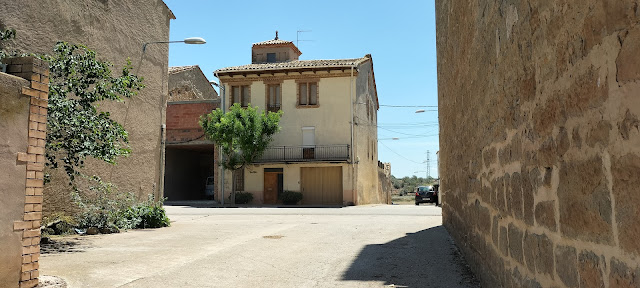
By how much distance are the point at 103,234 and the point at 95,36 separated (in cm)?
467

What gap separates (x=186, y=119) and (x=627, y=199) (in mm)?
31564

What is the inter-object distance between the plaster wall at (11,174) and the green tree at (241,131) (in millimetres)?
22554

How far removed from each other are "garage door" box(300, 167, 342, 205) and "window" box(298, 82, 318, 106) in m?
4.12

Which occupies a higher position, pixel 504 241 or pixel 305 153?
pixel 305 153

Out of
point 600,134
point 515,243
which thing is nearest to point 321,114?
point 515,243

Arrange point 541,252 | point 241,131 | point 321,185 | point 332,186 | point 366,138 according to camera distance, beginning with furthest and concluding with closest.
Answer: point 366,138 < point 321,185 < point 332,186 < point 241,131 < point 541,252

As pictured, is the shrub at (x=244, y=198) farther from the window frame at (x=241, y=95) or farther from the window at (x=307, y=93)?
the window at (x=307, y=93)

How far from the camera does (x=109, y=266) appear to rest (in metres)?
6.56

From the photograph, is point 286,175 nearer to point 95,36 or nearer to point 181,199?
point 181,199

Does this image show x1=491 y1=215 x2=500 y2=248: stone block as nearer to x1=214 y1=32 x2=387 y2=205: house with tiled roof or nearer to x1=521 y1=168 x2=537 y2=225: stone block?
x1=521 y1=168 x2=537 y2=225: stone block

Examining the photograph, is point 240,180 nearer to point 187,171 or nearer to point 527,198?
point 187,171

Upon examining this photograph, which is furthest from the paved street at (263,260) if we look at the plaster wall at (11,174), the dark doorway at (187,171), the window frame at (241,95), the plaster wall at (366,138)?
the dark doorway at (187,171)

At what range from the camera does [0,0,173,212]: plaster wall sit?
9.73 m

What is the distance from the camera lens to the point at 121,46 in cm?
1272
